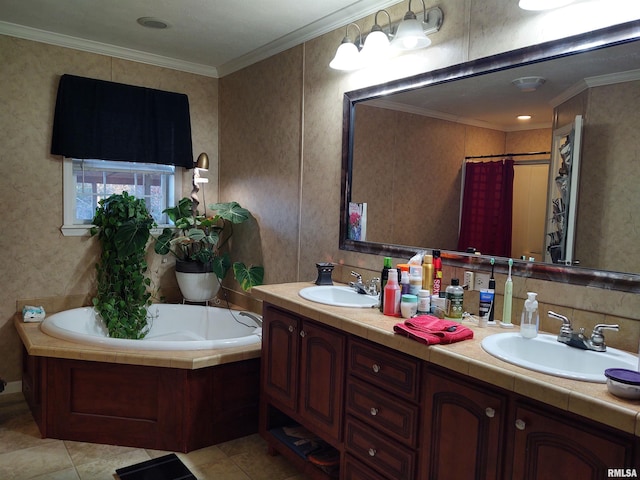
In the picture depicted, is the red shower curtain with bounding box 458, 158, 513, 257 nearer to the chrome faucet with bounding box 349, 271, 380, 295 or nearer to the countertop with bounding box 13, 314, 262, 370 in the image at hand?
the chrome faucet with bounding box 349, 271, 380, 295

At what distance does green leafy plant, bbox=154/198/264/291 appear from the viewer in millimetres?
3693

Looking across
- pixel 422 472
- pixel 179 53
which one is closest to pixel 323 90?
pixel 179 53

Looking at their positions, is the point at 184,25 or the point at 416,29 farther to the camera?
the point at 184,25

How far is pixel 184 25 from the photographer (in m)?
3.18

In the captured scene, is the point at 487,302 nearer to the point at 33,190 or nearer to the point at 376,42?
the point at 376,42

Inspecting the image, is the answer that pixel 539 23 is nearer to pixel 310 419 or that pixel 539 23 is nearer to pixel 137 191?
pixel 310 419

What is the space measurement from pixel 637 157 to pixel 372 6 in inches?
64.0

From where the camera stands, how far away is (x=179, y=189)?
4168 millimetres

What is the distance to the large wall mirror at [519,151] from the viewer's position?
174 cm

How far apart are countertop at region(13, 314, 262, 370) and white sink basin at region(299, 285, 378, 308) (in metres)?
0.51

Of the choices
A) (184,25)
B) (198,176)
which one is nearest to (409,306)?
(184,25)

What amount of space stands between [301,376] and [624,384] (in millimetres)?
1474

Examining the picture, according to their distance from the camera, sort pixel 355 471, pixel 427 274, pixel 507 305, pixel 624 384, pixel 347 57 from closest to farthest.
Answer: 1. pixel 624 384
2. pixel 507 305
3. pixel 355 471
4. pixel 427 274
5. pixel 347 57

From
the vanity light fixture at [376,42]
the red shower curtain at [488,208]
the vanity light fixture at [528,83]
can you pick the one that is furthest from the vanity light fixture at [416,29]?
the red shower curtain at [488,208]
